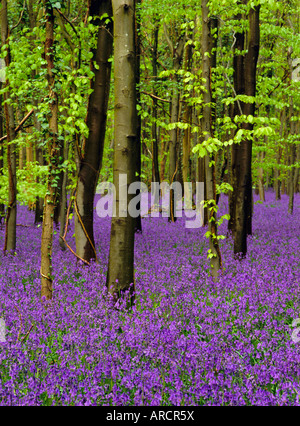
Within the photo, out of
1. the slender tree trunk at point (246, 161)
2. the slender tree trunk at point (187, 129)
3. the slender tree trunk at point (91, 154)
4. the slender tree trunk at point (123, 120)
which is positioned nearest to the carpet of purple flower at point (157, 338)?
the slender tree trunk at point (91, 154)

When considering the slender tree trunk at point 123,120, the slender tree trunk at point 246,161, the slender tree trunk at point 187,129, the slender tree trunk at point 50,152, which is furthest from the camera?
the slender tree trunk at point 187,129

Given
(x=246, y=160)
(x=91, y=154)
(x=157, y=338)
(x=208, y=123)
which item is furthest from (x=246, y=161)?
(x=157, y=338)

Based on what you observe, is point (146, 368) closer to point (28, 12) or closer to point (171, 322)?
point (171, 322)

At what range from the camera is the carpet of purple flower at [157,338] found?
10.5 feet

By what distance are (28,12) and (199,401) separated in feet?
53.6

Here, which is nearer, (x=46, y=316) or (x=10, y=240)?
(x=46, y=316)

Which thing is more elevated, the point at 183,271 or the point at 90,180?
the point at 90,180

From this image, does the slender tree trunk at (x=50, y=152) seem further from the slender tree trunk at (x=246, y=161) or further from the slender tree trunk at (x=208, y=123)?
the slender tree trunk at (x=246, y=161)

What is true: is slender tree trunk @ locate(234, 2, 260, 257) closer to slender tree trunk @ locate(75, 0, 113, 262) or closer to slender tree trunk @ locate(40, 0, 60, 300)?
slender tree trunk @ locate(75, 0, 113, 262)

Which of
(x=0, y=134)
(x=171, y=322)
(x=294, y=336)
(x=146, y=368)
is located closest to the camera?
(x=146, y=368)

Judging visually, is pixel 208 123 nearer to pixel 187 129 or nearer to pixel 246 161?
pixel 246 161

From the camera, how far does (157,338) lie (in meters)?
4.12
